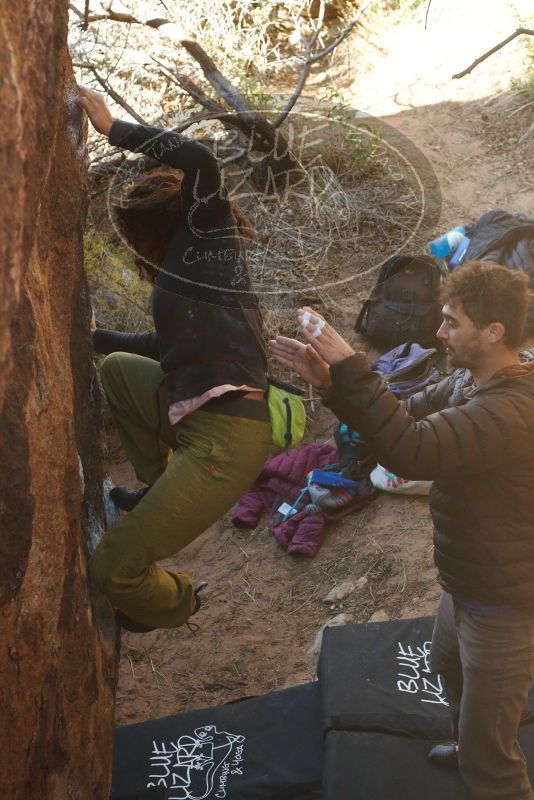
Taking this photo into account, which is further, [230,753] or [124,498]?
[230,753]

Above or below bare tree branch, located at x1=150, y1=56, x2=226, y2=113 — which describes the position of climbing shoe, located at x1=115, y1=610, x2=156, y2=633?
below

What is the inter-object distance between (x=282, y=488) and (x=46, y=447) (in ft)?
10.2

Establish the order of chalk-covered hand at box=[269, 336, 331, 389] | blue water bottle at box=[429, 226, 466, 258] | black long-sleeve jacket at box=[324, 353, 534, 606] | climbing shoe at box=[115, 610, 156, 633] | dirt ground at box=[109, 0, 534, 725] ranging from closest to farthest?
black long-sleeve jacket at box=[324, 353, 534, 606], chalk-covered hand at box=[269, 336, 331, 389], climbing shoe at box=[115, 610, 156, 633], dirt ground at box=[109, 0, 534, 725], blue water bottle at box=[429, 226, 466, 258]

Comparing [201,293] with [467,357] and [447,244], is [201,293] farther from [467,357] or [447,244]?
[447,244]

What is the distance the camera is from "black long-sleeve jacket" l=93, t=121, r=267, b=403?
7.82 ft

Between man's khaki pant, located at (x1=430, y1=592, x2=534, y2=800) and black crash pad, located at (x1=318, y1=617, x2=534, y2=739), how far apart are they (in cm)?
71

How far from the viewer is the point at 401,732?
9.85 feet

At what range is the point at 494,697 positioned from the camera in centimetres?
220

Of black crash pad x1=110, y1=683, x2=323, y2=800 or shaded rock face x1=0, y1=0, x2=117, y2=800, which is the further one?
black crash pad x1=110, y1=683, x2=323, y2=800

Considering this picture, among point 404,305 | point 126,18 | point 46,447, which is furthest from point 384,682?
point 126,18

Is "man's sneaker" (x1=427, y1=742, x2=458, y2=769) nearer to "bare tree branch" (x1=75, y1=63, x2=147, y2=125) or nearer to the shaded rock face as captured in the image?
the shaded rock face

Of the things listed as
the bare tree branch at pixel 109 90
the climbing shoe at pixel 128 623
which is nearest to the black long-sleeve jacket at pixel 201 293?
the climbing shoe at pixel 128 623

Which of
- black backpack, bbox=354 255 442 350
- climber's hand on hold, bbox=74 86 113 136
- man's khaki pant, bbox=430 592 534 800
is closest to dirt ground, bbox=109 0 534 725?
black backpack, bbox=354 255 442 350

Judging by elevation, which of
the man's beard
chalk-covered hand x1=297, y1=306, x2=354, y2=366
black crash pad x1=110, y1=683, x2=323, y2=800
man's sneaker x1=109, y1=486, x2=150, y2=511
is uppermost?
chalk-covered hand x1=297, y1=306, x2=354, y2=366
